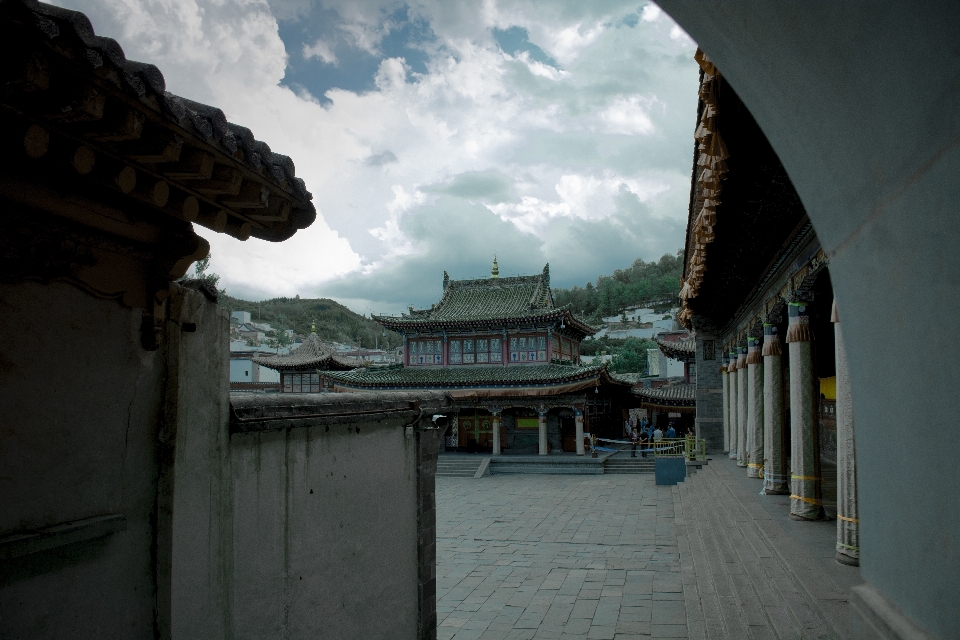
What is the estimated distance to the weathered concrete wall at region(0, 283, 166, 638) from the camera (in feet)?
8.95

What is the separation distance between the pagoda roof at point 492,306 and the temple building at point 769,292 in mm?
12420

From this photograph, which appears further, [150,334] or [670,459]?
[670,459]

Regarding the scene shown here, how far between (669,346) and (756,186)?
26.1 m

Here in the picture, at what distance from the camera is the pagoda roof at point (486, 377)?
26.8 metres

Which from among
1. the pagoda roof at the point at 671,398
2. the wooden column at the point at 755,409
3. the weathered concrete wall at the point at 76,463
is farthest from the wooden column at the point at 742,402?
the weathered concrete wall at the point at 76,463

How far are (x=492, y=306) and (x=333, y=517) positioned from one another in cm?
2684

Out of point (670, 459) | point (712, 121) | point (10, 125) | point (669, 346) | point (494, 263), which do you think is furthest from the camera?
point (494, 263)

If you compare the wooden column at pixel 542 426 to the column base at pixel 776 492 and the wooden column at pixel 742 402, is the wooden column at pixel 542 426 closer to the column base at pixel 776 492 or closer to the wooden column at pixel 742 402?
the wooden column at pixel 742 402

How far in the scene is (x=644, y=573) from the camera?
33.3 feet

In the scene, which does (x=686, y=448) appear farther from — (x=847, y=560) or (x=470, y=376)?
(x=847, y=560)

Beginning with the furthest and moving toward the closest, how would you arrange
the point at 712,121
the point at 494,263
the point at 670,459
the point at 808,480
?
the point at 494,263 → the point at 670,459 → the point at 808,480 → the point at 712,121

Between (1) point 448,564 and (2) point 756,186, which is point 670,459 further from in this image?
(2) point 756,186

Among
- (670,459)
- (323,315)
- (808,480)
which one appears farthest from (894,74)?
(323,315)

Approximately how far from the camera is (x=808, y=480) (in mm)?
8688
